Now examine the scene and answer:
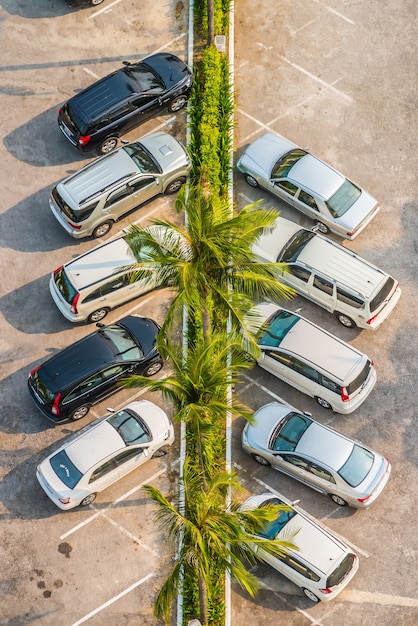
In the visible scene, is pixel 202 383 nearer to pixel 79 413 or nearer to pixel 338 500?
pixel 79 413

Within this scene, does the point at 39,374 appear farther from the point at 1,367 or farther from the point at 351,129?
the point at 351,129

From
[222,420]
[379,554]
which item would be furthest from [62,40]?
[379,554]

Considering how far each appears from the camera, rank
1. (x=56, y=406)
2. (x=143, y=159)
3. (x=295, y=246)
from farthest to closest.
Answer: (x=143, y=159) < (x=295, y=246) < (x=56, y=406)

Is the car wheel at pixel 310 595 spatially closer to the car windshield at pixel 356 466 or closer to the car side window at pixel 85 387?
the car windshield at pixel 356 466

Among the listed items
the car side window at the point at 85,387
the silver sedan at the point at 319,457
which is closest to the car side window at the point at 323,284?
the silver sedan at the point at 319,457

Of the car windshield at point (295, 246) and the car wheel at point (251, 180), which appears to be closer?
the car windshield at point (295, 246)

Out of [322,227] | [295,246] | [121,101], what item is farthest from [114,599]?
[121,101]

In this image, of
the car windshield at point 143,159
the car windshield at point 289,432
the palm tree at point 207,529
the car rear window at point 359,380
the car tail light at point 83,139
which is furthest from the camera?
the car tail light at point 83,139
